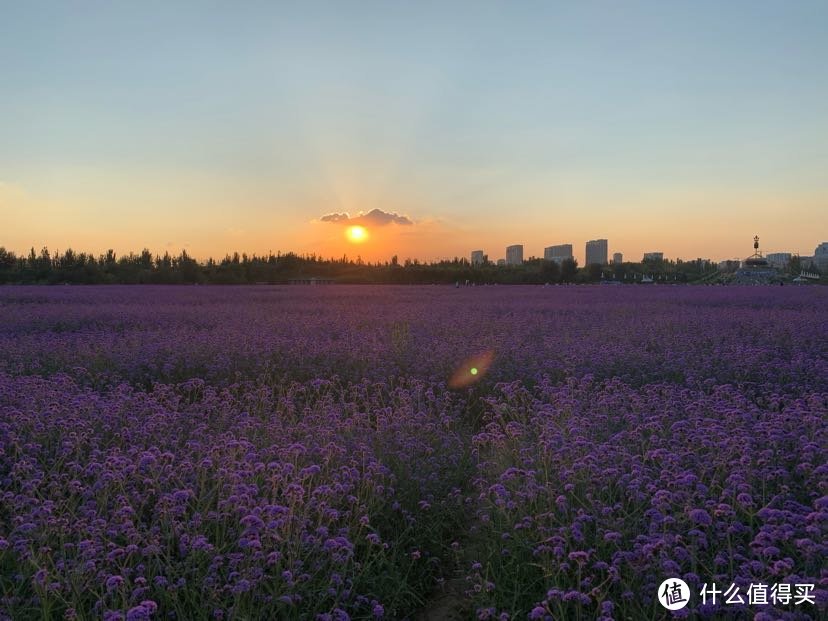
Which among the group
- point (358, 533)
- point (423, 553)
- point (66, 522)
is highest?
point (66, 522)

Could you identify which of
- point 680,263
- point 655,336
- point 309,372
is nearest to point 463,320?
point 655,336

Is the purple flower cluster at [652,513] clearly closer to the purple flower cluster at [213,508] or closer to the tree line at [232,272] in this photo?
the purple flower cluster at [213,508]

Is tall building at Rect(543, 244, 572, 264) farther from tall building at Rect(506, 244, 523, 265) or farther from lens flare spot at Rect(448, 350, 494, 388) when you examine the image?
lens flare spot at Rect(448, 350, 494, 388)

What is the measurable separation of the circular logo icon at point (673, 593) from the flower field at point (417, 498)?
6 cm

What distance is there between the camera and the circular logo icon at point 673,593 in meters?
2.18

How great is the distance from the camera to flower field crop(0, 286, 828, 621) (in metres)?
2.36

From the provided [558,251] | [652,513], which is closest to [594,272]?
[652,513]

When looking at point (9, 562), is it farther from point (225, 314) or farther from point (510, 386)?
point (225, 314)

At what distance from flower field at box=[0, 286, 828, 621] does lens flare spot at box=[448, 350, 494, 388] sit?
38mm

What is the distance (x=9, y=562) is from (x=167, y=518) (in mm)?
770

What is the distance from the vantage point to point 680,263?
98625 millimetres

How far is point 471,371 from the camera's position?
7.02 meters

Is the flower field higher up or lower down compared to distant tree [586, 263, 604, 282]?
lower down

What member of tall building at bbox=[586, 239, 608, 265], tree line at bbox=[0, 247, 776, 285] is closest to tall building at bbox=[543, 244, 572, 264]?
tall building at bbox=[586, 239, 608, 265]
